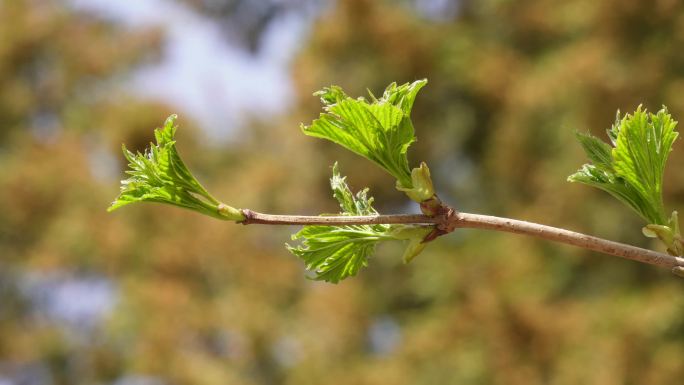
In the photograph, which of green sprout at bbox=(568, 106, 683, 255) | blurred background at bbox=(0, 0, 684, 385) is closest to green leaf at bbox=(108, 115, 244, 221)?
green sprout at bbox=(568, 106, 683, 255)

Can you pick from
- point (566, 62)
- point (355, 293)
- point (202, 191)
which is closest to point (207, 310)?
→ point (355, 293)

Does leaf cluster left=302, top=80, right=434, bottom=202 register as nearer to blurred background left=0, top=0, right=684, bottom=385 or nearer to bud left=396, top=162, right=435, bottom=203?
bud left=396, top=162, right=435, bottom=203

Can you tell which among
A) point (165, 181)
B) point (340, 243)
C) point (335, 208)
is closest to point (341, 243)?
point (340, 243)

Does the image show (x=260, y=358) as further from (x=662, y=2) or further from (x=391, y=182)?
(x=662, y=2)

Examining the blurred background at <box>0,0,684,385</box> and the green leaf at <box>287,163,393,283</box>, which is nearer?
the green leaf at <box>287,163,393,283</box>

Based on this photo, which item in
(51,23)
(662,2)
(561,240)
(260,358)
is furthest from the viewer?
(51,23)

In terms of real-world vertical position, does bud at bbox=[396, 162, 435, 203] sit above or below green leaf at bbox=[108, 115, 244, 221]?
below

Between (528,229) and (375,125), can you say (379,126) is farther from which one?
(528,229)
